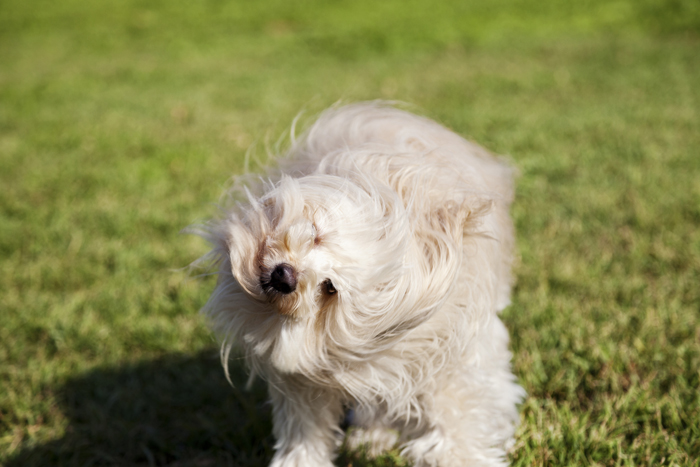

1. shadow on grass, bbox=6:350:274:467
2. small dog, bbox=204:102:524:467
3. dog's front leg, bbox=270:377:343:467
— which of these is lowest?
shadow on grass, bbox=6:350:274:467

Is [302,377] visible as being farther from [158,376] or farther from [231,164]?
[231,164]

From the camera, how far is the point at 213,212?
2293mm

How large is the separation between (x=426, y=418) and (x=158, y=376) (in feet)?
5.26

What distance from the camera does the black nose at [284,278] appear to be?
1.54 meters

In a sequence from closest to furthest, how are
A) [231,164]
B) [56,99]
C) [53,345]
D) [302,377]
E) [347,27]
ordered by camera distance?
[302,377], [53,345], [231,164], [56,99], [347,27]

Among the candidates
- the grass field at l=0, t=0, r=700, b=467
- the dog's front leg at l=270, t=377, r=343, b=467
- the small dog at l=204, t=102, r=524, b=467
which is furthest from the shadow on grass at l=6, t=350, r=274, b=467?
the small dog at l=204, t=102, r=524, b=467

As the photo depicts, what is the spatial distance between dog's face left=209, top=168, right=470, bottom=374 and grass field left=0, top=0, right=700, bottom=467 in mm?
967

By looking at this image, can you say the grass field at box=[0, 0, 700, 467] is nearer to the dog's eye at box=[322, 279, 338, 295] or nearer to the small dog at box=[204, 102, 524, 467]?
the small dog at box=[204, 102, 524, 467]

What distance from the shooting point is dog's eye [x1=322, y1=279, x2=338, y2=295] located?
1.62 metres

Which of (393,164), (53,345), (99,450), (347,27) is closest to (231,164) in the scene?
(53,345)

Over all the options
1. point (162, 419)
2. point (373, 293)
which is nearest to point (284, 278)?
point (373, 293)

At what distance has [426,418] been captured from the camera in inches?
83.5

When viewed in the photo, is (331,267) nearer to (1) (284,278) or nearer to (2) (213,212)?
(1) (284,278)

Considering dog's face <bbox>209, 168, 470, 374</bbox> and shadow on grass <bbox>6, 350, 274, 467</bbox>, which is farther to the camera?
shadow on grass <bbox>6, 350, 274, 467</bbox>
